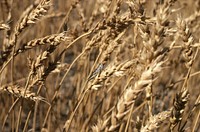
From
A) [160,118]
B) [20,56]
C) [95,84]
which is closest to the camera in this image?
[160,118]

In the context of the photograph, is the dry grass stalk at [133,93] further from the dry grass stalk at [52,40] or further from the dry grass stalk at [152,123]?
the dry grass stalk at [52,40]

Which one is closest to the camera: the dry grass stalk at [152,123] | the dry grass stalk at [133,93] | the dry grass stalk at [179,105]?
the dry grass stalk at [133,93]

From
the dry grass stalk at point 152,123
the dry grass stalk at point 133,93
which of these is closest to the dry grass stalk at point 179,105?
the dry grass stalk at point 152,123

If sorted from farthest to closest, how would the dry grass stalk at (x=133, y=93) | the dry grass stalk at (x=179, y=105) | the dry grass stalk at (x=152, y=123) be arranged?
the dry grass stalk at (x=179, y=105), the dry grass stalk at (x=152, y=123), the dry grass stalk at (x=133, y=93)

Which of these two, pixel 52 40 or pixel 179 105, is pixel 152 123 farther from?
pixel 52 40

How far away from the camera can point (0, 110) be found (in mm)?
1917

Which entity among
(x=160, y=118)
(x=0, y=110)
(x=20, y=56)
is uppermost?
(x=160, y=118)

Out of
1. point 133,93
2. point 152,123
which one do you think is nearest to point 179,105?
point 152,123

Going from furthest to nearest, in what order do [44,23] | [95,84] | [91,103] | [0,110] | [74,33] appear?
[44,23] < [0,110] < [91,103] < [74,33] < [95,84]

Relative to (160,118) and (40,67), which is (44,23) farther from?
(160,118)

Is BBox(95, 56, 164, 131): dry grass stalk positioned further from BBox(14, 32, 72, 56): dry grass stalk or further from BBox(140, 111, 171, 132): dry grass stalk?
BBox(14, 32, 72, 56): dry grass stalk

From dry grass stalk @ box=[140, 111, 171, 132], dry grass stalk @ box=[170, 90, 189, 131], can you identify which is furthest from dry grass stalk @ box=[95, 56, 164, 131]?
dry grass stalk @ box=[170, 90, 189, 131]

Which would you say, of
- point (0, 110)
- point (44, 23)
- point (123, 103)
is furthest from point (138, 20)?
point (44, 23)

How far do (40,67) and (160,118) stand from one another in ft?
1.14
